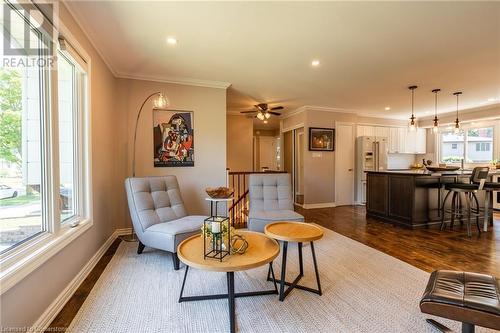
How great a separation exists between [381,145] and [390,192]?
2.32 metres

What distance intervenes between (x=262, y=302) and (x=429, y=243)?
286 cm

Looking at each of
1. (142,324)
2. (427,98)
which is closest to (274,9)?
(142,324)

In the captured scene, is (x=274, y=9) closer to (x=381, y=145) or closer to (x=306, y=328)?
(x=306, y=328)

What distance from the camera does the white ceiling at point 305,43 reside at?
2.21 m

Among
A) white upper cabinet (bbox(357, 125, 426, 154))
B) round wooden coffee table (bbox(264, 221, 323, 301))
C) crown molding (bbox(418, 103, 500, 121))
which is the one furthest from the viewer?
white upper cabinet (bbox(357, 125, 426, 154))

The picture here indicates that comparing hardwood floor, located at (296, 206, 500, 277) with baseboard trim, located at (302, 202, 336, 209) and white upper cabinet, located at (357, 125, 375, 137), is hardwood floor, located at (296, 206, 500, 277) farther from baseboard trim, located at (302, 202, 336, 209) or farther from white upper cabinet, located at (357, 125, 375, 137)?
white upper cabinet, located at (357, 125, 375, 137)

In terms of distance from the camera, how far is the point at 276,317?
181 cm

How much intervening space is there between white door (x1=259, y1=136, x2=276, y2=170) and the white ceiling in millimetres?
5039

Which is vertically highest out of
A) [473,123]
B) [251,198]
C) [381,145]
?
[473,123]

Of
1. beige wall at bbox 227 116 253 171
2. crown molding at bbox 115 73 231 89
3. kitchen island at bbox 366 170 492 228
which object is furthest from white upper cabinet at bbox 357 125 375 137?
crown molding at bbox 115 73 231 89

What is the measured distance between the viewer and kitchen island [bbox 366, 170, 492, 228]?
4.14 meters

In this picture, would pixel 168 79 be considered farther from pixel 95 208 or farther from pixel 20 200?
pixel 20 200

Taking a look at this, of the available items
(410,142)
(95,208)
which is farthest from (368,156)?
(95,208)

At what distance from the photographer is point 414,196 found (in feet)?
13.5
